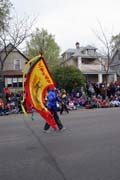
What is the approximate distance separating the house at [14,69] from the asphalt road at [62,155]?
34.2 metres

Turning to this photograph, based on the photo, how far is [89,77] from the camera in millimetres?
53156

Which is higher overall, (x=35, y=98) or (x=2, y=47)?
(x=2, y=47)

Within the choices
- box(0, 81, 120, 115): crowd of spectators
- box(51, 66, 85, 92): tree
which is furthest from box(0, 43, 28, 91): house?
box(0, 81, 120, 115): crowd of spectators

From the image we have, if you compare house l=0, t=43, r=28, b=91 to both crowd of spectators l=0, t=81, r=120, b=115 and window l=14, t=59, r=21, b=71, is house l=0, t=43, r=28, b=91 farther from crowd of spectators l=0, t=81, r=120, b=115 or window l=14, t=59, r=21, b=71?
crowd of spectators l=0, t=81, r=120, b=115

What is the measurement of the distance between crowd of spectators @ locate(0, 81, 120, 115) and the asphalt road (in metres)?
Result: 11.4

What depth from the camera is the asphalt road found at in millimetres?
6234

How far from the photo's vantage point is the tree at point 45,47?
60469 mm

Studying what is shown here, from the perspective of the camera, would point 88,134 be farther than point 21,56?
No

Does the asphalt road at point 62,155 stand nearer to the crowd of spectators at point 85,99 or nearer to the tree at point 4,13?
the crowd of spectators at point 85,99

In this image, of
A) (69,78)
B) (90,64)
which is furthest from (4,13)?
(90,64)

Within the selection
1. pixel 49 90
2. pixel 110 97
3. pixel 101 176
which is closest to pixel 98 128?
pixel 49 90

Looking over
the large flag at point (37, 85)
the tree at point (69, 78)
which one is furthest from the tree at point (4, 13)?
the large flag at point (37, 85)

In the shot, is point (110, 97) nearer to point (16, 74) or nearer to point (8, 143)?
point (8, 143)

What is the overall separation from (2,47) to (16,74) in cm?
1070
